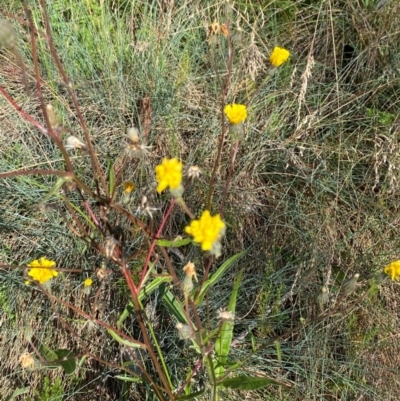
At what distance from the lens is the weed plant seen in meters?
1.17

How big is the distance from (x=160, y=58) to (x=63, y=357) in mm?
947

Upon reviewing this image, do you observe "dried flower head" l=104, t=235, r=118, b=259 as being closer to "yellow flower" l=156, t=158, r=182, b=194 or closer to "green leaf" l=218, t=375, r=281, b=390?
"yellow flower" l=156, t=158, r=182, b=194

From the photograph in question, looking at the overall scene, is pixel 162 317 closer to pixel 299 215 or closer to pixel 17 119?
pixel 299 215

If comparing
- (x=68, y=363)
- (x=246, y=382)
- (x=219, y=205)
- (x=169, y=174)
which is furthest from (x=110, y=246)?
(x=219, y=205)

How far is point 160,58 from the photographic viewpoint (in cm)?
153

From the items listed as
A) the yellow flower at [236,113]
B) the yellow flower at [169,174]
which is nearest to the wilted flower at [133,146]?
the yellow flower at [169,174]

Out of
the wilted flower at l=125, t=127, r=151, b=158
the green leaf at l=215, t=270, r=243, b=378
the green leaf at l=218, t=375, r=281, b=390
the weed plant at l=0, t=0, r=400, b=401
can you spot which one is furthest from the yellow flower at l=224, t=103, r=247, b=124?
the green leaf at l=218, t=375, r=281, b=390

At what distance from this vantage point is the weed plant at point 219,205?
1.17m

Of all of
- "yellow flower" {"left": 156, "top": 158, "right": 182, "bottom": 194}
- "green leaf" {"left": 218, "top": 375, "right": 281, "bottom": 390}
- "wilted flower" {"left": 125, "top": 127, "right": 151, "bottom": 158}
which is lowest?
"green leaf" {"left": 218, "top": 375, "right": 281, "bottom": 390}

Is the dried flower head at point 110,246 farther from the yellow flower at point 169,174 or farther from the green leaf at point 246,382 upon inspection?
the green leaf at point 246,382

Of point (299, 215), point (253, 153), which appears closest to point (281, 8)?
point (253, 153)

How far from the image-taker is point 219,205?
1.35 metres

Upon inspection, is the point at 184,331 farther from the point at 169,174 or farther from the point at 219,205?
the point at 219,205

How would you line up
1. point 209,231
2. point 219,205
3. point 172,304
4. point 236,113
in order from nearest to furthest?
point 209,231, point 236,113, point 172,304, point 219,205
